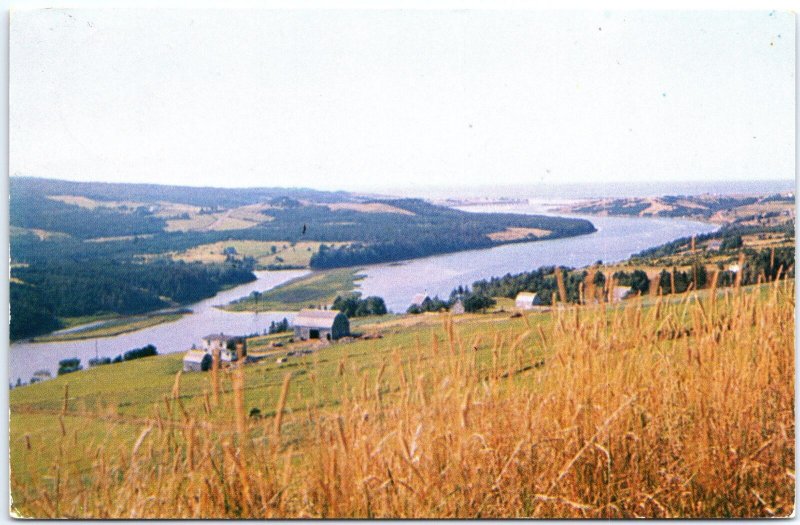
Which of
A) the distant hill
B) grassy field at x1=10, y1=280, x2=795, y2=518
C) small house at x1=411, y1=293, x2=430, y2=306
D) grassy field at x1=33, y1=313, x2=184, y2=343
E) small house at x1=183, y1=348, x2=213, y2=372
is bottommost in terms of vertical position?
grassy field at x1=10, y1=280, x2=795, y2=518

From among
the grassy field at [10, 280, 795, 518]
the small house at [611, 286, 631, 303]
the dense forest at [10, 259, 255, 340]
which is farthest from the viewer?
the small house at [611, 286, 631, 303]

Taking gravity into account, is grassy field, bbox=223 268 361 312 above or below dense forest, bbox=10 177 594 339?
below

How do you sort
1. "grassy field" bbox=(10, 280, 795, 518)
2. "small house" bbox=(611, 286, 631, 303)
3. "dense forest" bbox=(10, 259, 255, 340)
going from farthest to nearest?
"small house" bbox=(611, 286, 631, 303), "dense forest" bbox=(10, 259, 255, 340), "grassy field" bbox=(10, 280, 795, 518)

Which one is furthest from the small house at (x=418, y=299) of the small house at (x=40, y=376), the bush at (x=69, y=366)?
the small house at (x=40, y=376)

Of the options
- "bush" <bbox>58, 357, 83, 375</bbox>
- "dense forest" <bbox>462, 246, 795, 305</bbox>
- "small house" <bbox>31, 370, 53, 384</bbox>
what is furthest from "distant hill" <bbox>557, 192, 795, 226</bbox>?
"small house" <bbox>31, 370, 53, 384</bbox>

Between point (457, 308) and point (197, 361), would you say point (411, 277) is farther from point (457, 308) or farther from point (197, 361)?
point (197, 361)

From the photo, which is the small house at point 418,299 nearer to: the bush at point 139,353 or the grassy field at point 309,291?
the grassy field at point 309,291

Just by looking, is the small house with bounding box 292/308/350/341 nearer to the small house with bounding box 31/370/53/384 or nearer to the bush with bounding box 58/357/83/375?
the bush with bounding box 58/357/83/375

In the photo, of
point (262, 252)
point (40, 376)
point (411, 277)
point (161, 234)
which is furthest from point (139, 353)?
point (411, 277)
